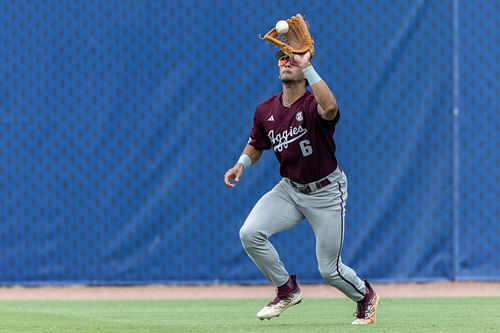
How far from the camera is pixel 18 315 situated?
254 inches

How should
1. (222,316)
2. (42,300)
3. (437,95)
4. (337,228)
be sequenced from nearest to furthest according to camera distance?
(337,228)
(222,316)
(42,300)
(437,95)

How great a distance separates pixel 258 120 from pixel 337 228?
918 mm

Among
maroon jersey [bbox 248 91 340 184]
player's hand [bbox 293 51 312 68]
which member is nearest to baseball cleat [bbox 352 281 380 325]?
maroon jersey [bbox 248 91 340 184]

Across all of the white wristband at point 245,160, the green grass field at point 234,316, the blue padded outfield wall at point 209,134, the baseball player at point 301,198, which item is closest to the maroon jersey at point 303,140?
the baseball player at point 301,198

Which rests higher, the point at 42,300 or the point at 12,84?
the point at 12,84

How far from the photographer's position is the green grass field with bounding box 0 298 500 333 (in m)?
5.38

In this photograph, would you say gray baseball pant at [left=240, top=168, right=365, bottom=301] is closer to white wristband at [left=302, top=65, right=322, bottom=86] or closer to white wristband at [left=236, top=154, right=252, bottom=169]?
white wristband at [left=236, top=154, right=252, bottom=169]

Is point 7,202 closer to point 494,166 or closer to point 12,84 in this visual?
point 12,84

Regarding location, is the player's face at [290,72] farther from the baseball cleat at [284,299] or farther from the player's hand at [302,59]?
the baseball cleat at [284,299]

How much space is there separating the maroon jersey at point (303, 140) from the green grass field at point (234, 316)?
97 centimetres

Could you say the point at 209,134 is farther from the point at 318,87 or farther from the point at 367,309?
the point at 318,87

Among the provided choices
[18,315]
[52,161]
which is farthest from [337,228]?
[52,161]

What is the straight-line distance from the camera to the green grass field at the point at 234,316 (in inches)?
212

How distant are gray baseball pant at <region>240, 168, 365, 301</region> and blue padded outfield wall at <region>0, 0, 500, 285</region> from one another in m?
3.08
